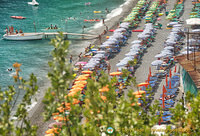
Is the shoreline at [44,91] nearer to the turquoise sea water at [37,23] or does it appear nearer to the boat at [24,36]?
the turquoise sea water at [37,23]

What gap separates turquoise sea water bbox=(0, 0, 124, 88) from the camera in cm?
5291

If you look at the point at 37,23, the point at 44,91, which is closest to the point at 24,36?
the point at 37,23

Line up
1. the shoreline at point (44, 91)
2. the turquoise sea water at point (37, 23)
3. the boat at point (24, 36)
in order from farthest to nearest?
the boat at point (24, 36) → the turquoise sea water at point (37, 23) → the shoreline at point (44, 91)

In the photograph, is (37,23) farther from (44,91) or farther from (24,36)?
(44,91)

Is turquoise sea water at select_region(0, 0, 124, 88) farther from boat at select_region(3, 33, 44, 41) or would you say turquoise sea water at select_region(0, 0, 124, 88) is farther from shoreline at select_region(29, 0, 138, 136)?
shoreline at select_region(29, 0, 138, 136)

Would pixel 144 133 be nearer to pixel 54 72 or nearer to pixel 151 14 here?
pixel 54 72

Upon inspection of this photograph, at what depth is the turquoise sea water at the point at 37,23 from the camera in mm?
52906

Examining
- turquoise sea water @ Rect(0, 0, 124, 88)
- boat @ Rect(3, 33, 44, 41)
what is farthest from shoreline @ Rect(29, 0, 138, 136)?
boat @ Rect(3, 33, 44, 41)

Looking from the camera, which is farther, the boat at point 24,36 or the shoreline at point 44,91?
the boat at point 24,36

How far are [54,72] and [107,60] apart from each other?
36892 mm

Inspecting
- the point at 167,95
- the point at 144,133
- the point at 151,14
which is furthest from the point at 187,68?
the point at 151,14

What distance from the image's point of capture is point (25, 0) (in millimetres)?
109000

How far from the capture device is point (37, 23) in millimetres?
79188

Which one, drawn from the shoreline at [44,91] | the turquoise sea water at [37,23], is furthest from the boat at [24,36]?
the shoreline at [44,91]
